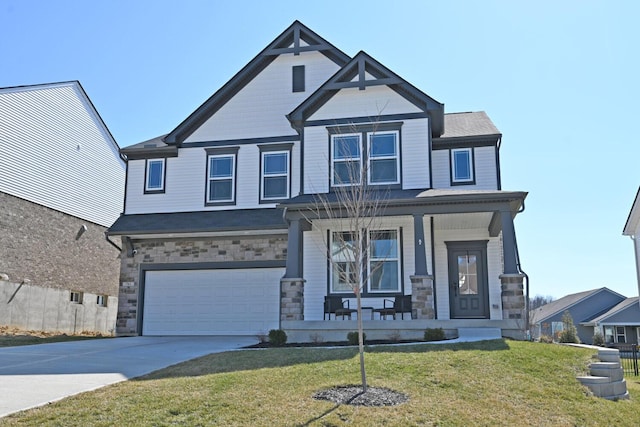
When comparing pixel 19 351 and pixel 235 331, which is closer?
pixel 19 351

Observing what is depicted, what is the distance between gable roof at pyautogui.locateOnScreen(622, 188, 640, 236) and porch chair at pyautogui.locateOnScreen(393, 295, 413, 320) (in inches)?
325

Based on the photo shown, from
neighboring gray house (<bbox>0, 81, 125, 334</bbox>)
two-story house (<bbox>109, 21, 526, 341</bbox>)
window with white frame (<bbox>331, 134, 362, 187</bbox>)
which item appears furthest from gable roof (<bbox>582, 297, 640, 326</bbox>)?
neighboring gray house (<bbox>0, 81, 125, 334</bbox>)

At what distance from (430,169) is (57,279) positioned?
15.5 m

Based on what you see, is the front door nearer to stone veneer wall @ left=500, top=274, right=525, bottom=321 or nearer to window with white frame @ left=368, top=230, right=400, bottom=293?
window with white frame @ left=368, top=230, right=400, bottom=293

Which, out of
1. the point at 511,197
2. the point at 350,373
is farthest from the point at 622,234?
the point at 350,373

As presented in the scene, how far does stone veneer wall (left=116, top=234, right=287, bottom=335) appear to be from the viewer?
17500 millimetres

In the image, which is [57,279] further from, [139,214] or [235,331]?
[235,331]

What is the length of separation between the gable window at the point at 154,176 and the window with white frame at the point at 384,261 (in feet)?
23.5

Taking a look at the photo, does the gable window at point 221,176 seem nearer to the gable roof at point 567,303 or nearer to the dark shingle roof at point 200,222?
the dark shingle roof at point 200,222

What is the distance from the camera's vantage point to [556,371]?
9.02 metres

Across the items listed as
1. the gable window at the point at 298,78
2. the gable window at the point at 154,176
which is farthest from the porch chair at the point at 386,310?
the gable window at the point at 154,176

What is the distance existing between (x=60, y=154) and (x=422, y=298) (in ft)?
56.7

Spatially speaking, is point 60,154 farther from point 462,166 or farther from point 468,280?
point 468,280

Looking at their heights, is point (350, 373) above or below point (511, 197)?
below
